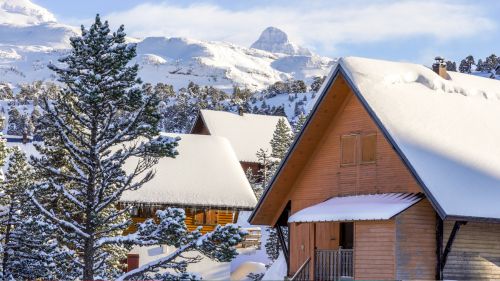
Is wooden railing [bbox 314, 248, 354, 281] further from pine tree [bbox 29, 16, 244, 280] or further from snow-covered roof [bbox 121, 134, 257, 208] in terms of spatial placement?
snow-covered roof [bbox 121, 134, 257, 208]

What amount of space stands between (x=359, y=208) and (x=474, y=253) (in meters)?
3.55

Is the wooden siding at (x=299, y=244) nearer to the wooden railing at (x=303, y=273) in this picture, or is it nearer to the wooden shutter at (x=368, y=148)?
the wooden railing at (x=303, y=273)

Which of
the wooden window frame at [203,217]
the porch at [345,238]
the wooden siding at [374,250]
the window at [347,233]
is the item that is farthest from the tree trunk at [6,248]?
the wooden siding at [374,250]

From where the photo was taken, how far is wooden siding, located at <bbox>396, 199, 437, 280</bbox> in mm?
21328

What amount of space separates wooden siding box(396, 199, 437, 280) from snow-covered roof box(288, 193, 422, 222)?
0.36 meters

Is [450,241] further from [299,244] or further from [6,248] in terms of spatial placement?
[6,248]

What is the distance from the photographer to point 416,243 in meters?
21.6

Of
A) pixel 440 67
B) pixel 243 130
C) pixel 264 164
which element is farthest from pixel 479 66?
pixel 440 67

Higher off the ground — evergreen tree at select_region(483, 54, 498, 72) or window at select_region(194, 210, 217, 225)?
evergreen tree at select_region(483, 54, 498, 72)

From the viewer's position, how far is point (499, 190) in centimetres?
2209

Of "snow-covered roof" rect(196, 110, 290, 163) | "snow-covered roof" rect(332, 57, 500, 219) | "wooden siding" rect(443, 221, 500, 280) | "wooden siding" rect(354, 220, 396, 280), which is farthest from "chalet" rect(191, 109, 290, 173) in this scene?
"wooden siding" rect(354, 220, 396, 280)

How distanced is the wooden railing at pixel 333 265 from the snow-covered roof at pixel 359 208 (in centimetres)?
119

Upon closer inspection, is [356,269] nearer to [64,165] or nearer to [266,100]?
[64,165]

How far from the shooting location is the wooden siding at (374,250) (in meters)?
21.4
